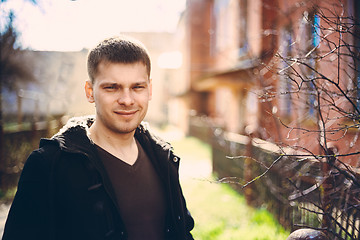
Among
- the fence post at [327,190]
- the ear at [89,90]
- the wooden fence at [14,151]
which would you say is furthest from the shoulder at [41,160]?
the wooden fence at [14,151]

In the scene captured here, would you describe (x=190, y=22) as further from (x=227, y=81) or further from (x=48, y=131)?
(x=48, y=131)

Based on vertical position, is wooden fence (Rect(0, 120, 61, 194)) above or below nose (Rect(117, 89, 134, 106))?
below

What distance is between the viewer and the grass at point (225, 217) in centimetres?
498

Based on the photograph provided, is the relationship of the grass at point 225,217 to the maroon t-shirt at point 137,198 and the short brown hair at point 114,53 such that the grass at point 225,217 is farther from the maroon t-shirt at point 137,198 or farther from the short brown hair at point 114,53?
the short brown hair at point 114,53

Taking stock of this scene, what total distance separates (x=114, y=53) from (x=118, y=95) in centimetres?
25

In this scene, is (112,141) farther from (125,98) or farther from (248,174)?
(248,174)

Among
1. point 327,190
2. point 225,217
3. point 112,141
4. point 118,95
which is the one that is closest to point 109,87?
point 118,95

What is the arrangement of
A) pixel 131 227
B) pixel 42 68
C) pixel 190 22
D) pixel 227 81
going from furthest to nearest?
1. pixel 190 22
2. pixel 227 81
3. pixel 42 68
4. pixel 131 227

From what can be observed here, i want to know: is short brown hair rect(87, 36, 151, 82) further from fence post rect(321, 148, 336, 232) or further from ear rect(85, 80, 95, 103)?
fence post rect(321, 148, 336, 232)

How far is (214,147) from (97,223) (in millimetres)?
7939

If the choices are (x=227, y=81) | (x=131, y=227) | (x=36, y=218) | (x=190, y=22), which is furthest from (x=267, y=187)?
(x=190, y=22)

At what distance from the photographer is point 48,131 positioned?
833cm

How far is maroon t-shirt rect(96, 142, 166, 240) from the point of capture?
1.94 m

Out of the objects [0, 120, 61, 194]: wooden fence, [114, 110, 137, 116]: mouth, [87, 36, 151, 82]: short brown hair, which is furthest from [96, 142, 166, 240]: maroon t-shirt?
[0, 120, 61, 194]: wooden fence
